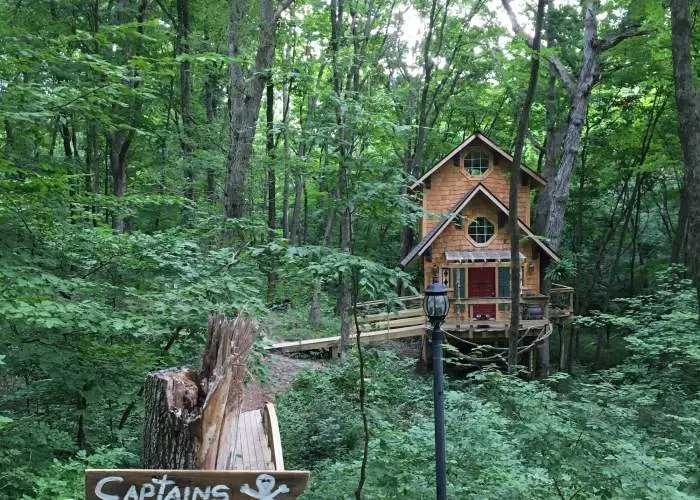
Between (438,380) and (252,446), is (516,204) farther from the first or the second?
(252,446)

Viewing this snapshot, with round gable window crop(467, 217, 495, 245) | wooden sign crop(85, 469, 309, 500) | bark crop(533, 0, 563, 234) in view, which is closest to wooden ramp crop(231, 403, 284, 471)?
wooden sign crop(85, 469, 309, 500)

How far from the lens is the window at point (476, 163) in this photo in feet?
63.5

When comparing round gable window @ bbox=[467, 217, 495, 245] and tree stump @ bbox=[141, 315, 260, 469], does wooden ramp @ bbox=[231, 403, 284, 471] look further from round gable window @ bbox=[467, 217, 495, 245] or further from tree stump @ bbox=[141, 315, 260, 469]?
round gable window @ bbox=[467, 217, 495, 245]

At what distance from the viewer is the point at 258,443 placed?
567 cm

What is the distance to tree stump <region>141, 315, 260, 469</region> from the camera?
3.10 m

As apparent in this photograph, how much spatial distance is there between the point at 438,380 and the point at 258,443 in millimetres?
2291

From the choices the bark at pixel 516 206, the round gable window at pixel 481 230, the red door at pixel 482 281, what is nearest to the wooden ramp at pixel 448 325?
the red door at pixel 482 281

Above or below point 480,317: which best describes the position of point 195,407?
above

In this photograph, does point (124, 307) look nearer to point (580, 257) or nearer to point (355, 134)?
point (355, 134)

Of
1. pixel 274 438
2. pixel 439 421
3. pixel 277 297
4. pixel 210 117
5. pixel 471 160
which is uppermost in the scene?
pixel 210 117

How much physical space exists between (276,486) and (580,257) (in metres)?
20.6

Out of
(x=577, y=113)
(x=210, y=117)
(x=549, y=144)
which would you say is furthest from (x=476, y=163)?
(x=210, y=117)

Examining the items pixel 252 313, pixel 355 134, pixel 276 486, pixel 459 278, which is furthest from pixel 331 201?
pixel 459 278

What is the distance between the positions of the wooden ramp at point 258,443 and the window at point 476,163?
14.6 metres
